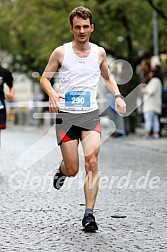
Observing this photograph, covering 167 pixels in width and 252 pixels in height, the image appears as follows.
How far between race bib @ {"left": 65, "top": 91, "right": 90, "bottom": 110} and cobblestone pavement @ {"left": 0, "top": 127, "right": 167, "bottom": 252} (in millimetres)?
1090

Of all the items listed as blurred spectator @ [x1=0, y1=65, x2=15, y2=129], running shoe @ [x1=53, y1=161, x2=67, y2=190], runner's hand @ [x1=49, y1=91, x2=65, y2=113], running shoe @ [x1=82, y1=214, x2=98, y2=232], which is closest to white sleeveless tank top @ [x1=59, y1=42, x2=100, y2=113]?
runner's hand @ [x1=49, y1=91, x2=65, y2=113]

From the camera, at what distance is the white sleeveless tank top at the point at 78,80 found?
7.08 metres

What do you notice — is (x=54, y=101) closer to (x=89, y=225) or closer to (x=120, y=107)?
(x=120, y=107)

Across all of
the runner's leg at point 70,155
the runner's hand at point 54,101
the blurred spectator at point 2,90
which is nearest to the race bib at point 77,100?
the runner's hand at point 54,101

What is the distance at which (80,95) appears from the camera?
706cm

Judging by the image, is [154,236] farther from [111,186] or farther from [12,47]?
[12,47]

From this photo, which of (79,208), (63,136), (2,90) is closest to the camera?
(63,136)

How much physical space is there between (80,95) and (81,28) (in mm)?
604

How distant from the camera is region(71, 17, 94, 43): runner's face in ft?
22.8

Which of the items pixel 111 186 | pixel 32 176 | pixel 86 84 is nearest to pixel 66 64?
pixel 86 84

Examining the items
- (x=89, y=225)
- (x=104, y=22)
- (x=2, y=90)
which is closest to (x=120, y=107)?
(x=89, y=225)

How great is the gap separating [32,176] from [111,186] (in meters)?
1.60

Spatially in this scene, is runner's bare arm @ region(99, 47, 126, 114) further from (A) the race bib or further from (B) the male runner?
(A) the race bib

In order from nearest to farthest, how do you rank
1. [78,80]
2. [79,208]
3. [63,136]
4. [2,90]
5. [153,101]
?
[78,80]
[63,136]
[79,208]
[2,90]
[153,101]
